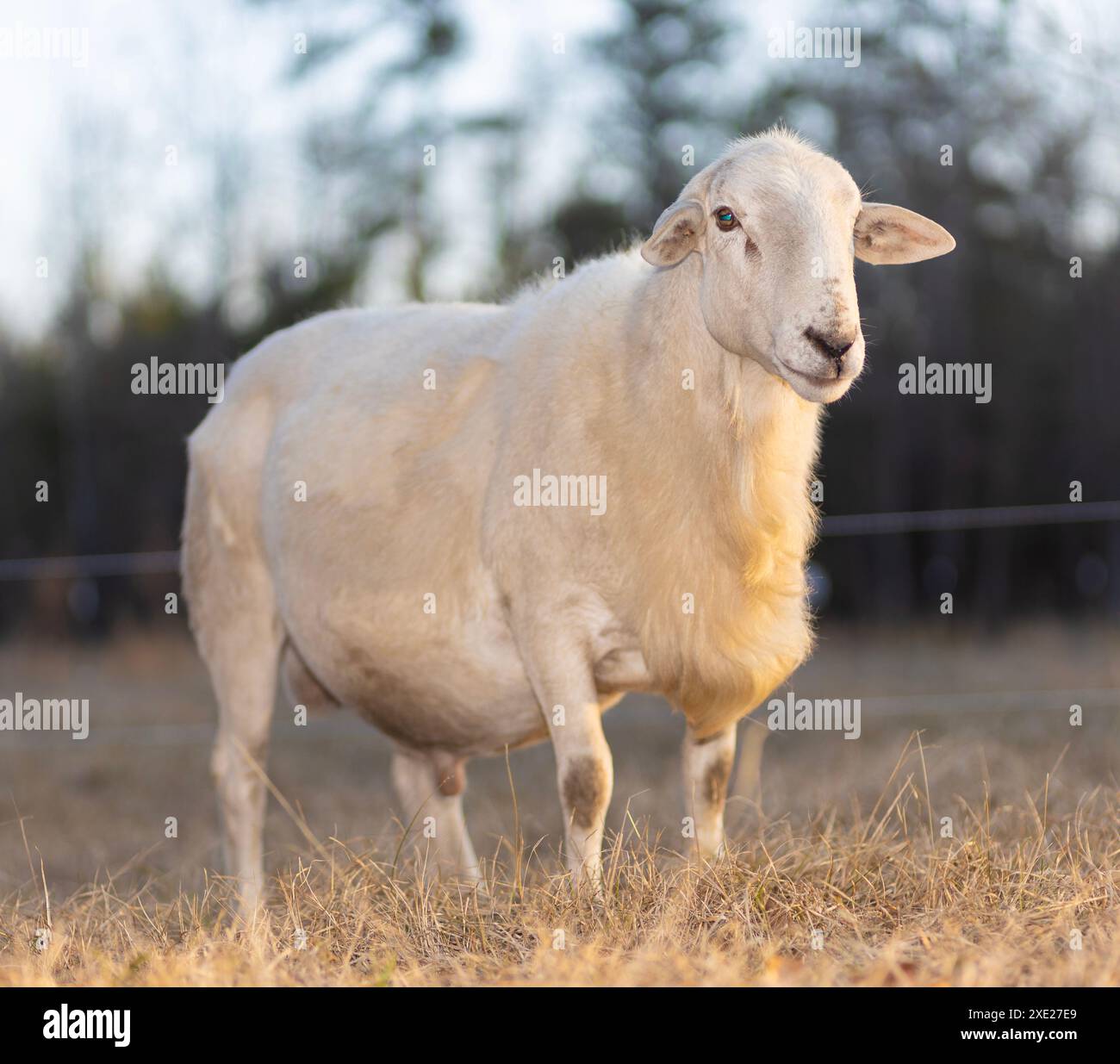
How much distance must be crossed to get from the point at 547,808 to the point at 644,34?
15289 millimetres

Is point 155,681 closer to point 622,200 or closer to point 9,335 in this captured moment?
point 622,200

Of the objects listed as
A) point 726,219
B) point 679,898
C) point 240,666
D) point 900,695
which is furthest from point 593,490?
point 900,695

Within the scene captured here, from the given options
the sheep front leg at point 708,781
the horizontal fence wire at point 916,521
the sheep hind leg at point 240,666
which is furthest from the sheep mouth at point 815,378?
the horizontal fence wire at point 916,521

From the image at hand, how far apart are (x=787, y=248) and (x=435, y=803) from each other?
2.93m

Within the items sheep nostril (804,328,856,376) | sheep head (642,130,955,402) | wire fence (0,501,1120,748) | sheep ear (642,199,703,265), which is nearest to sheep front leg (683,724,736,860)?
sheep head (642,130,955,402)

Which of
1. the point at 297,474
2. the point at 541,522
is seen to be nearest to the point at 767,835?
the point at 541,522

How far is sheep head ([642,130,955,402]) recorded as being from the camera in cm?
379

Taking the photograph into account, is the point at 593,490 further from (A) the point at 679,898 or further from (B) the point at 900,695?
(B) the point at 900,695

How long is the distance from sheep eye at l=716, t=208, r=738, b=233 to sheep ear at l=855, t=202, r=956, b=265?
499 millimetres

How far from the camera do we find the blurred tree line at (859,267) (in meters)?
17.9

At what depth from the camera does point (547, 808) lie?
7625 mm

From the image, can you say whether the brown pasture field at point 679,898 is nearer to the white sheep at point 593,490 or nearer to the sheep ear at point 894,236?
the white sheep at point 593,490

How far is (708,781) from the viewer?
15.5ft

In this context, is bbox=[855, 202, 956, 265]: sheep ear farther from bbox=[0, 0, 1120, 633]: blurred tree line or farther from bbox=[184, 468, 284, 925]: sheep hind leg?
bbox=[0, 0, 1120, 633]: blurred tree line
